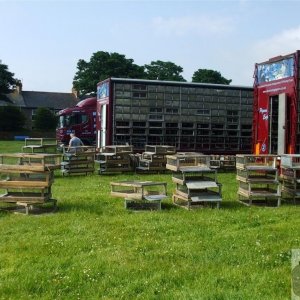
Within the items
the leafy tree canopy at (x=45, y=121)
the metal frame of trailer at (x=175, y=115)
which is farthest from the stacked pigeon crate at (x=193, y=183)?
the leafy tree canopy at (x=45, y=121)

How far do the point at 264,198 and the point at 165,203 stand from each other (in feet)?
8.39

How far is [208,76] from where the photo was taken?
249 ft

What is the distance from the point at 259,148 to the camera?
1642 cm

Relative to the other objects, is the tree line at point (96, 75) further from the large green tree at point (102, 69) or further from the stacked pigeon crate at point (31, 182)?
the stacked pigeon crate at point (31, 182)

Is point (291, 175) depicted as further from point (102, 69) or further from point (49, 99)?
point (49, 99)

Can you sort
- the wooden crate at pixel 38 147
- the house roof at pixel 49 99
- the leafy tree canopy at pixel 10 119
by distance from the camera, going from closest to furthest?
1. the wooden crate at pixel 38 147
2. the leafy tree canopy at pixel 10 119
3. the house roof at pixel 49 99

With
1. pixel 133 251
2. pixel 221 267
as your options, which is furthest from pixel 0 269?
pixel 221 267

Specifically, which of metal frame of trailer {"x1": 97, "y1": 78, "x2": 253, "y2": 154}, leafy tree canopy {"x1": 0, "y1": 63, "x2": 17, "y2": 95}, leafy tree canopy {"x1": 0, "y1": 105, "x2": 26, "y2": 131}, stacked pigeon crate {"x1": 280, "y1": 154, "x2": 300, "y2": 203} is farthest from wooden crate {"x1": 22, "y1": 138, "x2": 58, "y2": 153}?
leafy tree canopy {"x1": 0, "y1": 63, "x2": 17, "y2": 95}

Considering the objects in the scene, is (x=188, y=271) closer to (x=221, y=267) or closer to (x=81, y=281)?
(x=221, y=267)

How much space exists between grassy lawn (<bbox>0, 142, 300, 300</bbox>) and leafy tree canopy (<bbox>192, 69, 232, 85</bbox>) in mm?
66778

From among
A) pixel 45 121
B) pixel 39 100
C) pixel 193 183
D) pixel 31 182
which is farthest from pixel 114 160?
pixel 39 100

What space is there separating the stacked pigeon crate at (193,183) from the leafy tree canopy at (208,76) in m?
65.9

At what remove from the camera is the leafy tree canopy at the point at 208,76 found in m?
75.8

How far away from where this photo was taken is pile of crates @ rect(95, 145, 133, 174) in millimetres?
18031
